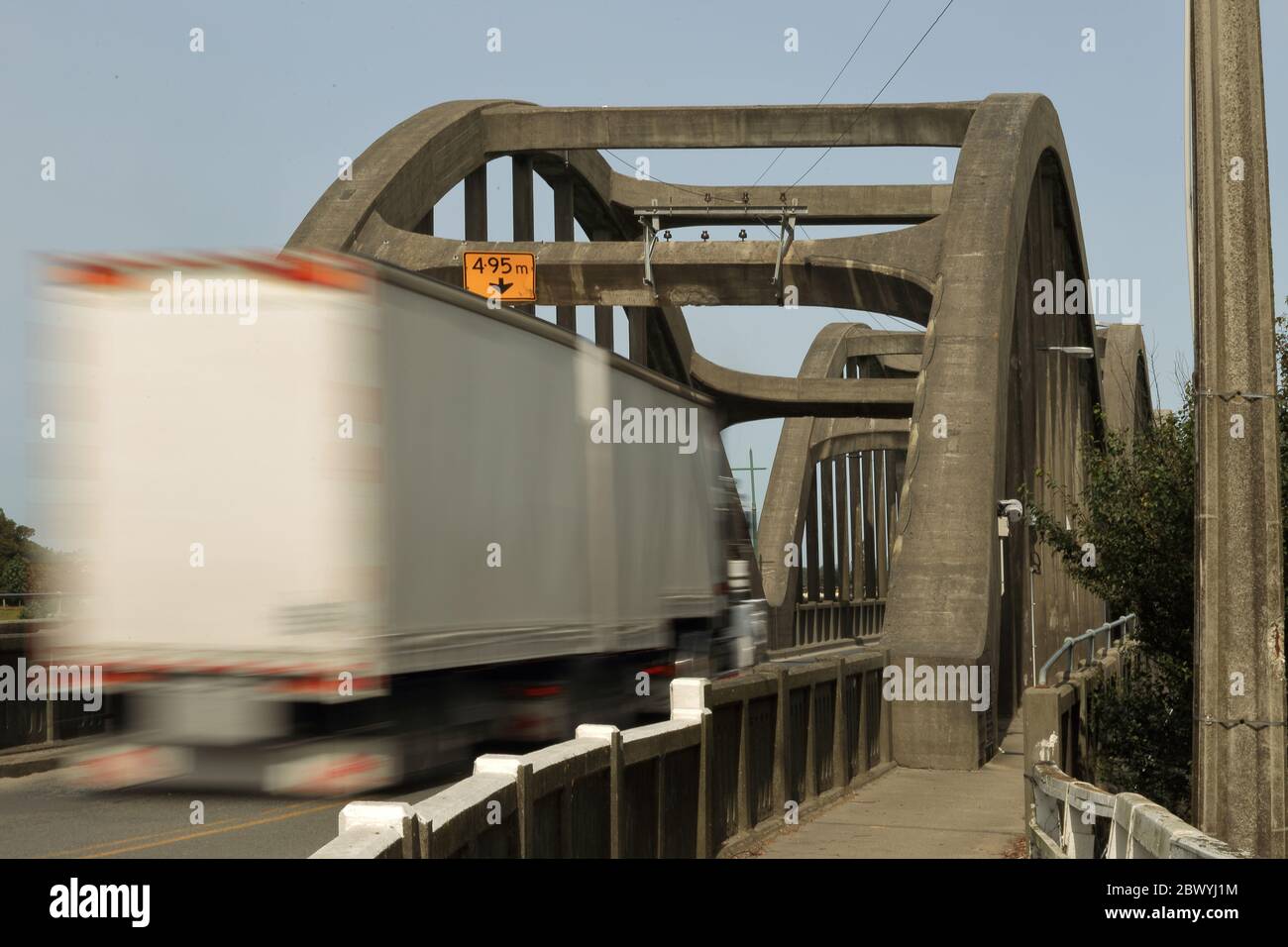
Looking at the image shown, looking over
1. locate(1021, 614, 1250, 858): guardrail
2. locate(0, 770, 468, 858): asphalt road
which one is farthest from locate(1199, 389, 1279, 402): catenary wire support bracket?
locate(0, 770, 468, 858): asphalt road

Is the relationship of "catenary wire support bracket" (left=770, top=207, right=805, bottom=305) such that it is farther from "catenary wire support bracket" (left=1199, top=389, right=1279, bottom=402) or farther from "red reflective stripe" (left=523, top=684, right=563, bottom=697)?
"catenary wire support bracket" (left=1199, top=389, right=1279, bottom=402)

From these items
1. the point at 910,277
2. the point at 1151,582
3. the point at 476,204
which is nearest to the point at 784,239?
the point at 910,277

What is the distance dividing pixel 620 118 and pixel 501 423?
1898 cm

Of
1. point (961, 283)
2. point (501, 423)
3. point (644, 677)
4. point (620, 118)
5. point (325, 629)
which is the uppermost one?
point (620, 118)

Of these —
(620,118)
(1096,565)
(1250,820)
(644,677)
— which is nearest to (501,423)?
(644,677)

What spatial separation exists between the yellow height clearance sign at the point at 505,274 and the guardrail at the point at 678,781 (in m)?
12.5

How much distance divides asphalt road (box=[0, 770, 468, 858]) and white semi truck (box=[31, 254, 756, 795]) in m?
0.22

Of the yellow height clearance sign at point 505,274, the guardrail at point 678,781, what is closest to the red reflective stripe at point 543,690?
the guardrail at point 678,781

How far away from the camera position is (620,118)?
30859mm

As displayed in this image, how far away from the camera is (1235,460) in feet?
29.7

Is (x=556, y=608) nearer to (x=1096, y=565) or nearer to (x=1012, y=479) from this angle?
(x=1096, y=565)

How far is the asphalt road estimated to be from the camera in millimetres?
9789

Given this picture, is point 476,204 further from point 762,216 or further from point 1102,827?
point 1102,827

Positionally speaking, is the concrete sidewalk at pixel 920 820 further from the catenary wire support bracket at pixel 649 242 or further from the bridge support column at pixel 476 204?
the bridge support column at pixel 476 204
